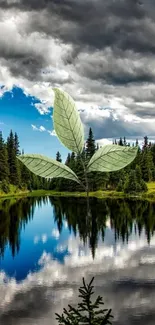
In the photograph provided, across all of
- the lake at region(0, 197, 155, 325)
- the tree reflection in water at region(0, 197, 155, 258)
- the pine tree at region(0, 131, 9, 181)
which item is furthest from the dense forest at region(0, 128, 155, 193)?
the lake at region(0, 197, 155, 325)

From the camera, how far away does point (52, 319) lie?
20.6 m

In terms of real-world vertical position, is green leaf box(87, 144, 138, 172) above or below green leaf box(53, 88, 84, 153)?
below

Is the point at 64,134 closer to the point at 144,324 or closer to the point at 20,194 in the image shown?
the point at 144,324

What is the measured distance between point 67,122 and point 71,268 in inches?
1095

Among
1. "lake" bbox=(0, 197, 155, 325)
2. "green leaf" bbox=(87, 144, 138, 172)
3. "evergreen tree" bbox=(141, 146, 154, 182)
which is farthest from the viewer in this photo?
"evergreen tree" bbox=(141, 146, 154, 182)

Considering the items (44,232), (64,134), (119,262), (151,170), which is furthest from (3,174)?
(64,134)

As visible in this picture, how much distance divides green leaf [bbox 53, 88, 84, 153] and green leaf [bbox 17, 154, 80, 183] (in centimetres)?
17

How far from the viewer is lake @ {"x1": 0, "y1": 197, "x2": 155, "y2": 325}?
21.8 m

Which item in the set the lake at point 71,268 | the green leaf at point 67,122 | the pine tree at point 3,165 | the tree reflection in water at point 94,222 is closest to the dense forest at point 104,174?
the pine tree at point 3,165

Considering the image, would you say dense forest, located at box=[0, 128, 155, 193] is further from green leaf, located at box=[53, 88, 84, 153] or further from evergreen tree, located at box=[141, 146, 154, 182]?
green leaf, located at box=[53, 88, 84, 153]

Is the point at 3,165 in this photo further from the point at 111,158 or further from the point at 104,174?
the point at 111,158

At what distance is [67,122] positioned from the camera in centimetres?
305

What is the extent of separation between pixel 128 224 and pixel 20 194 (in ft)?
207

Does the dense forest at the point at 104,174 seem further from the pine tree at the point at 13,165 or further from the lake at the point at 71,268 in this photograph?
the lake at the point at 71,268
